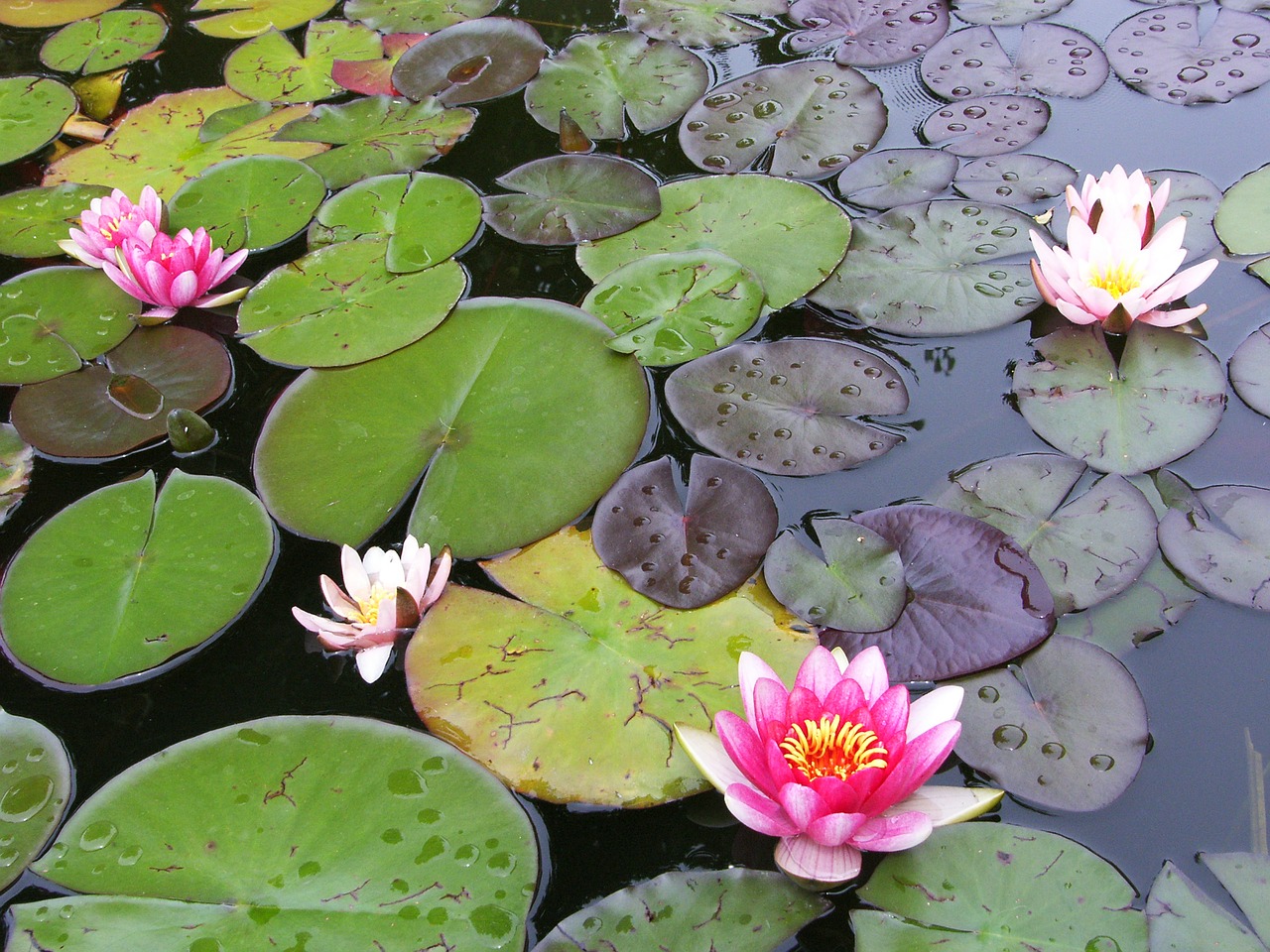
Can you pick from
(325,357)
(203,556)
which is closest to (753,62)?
(325,357)

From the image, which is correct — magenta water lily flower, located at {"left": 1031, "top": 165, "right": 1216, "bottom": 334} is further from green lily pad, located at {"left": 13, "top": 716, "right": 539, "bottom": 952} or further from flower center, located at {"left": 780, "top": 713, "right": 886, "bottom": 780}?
green lily pad, located at {"left": 13, "top": 716, "right": 539, "bottom": 952}

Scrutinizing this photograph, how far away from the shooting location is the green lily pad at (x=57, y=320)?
269 cm

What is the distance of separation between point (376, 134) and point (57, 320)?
1332 mm

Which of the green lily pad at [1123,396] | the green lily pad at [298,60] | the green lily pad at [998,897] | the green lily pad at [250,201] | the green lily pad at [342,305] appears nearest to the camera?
the green lily pad at [998,897]

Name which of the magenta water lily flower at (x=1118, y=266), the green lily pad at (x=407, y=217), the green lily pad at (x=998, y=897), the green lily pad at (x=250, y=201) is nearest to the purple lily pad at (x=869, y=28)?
the magenta water lily flower at (x=1118, y=266)

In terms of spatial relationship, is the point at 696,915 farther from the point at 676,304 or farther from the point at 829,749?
the point at 676,304

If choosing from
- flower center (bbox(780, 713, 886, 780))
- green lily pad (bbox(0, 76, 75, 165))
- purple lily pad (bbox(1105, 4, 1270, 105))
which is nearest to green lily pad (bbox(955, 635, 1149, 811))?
flower center (bbox(780, 713, 886, 780))

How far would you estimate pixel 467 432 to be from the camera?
2350 millimetres

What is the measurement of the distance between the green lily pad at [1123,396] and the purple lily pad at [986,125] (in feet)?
3.10

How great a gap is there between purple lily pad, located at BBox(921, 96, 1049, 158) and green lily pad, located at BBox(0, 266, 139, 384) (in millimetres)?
2843

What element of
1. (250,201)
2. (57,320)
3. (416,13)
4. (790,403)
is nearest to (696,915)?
(790,403)

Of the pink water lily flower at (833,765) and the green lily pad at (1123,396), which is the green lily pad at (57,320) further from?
the green lily pad at (1123,396)

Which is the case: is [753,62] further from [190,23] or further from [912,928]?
[912,928]

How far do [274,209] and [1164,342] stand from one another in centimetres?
291
